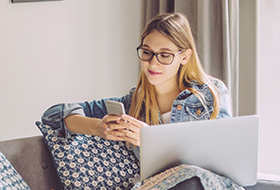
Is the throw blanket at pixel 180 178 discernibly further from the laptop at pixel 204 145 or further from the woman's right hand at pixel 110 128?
the woman's right hand at pixel 110 128

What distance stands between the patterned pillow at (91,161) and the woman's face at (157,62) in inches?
13.5

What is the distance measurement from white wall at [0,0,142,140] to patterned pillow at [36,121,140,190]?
0.82 metres

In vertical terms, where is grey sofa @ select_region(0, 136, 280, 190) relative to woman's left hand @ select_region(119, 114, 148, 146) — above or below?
below

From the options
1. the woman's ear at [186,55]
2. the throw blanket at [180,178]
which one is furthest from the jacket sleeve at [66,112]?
the throw blanket at [180,178]

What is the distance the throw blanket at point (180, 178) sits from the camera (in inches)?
44.4

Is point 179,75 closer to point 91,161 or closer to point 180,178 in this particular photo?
point 91,161

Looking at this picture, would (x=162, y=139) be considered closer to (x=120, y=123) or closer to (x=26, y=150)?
(x=120, y=123)

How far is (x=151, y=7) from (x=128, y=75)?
0.53 m

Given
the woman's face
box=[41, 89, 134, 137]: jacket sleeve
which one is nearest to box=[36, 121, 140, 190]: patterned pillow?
box=[41, 89, 134, 137]: jacket sleeve

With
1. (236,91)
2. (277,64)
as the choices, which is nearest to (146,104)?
(236,91)

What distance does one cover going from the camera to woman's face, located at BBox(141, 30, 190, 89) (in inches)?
61.6

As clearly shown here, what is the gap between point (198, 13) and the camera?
7.07ft

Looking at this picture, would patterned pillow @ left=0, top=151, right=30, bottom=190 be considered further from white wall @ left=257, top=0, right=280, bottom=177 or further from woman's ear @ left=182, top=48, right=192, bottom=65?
white wall @ left=257, top=0, right=280, bottom=177

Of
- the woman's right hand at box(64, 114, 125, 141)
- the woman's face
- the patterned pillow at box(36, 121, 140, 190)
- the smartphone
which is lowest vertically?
the patterned pillow at box(36, 121, 140, 190)
